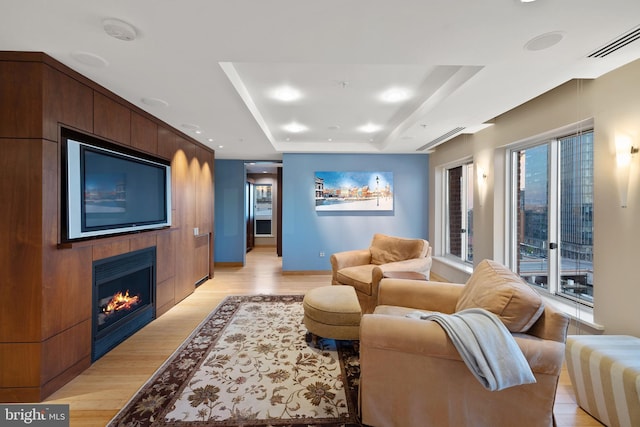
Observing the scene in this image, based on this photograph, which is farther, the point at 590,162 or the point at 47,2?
the point at 590,162

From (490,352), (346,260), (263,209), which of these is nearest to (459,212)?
(346,260)

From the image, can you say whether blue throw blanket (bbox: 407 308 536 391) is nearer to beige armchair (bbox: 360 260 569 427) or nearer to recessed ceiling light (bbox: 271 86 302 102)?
beige armchair (bbox: 360 260 569 427)

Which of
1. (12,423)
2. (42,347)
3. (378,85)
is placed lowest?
(12,423)

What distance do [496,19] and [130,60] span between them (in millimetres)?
2408

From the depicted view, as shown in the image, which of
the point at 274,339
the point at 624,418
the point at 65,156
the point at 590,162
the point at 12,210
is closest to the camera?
the point at 624,418

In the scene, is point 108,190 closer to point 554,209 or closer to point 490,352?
point 490,352

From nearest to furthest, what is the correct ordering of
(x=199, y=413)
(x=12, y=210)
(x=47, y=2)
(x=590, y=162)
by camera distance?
(x=47, y=2)
(x=199, y=413)
(x=12, y=210)
(x=590, y=162)

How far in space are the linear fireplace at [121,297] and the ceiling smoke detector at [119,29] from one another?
1.84m

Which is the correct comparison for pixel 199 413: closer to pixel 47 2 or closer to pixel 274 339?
pixel 274 339

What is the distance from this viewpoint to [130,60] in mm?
1939

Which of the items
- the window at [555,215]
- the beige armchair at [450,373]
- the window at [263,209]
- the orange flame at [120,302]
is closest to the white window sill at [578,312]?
the window at [555,215]

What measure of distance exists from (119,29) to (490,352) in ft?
8.76

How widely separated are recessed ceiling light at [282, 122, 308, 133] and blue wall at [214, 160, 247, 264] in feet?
6.93

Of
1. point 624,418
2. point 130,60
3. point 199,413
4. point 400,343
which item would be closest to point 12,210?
point 130,60
